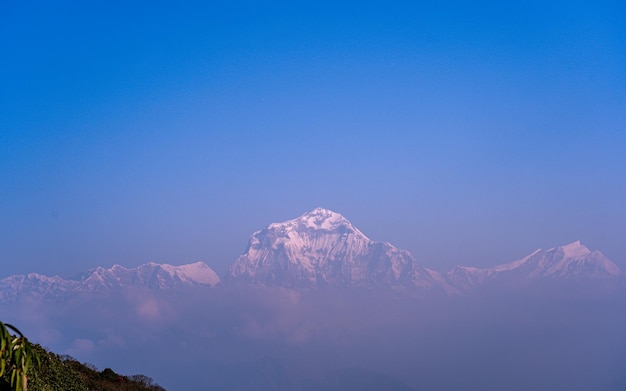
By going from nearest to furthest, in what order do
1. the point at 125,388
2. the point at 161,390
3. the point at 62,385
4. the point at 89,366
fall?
the point at 62,385, the point at 125,388, the point at 89,366, the point at 161,390

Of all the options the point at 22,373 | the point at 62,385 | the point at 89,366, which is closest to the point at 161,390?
the point at 89,366

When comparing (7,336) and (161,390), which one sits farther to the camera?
(161,390)

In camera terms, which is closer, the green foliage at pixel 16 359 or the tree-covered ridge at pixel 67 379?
the green foliage at pixel 16 359

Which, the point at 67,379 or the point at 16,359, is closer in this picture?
the point at 16,359

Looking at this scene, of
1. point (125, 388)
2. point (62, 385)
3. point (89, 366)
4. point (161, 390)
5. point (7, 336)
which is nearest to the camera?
point (7, 336)

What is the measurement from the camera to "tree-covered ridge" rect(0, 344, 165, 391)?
23.4 metres

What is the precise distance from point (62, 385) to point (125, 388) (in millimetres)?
16379

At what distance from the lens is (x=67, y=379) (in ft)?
103

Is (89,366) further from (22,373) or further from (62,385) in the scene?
(22,373)

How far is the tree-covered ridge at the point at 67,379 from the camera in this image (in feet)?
76.8

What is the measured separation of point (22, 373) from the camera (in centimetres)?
1388

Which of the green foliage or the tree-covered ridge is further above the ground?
the tree-covered ridge

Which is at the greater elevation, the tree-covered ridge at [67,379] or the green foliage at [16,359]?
the tree-covered ridge at [67,379]

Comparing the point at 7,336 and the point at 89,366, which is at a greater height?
the point at 89,366
